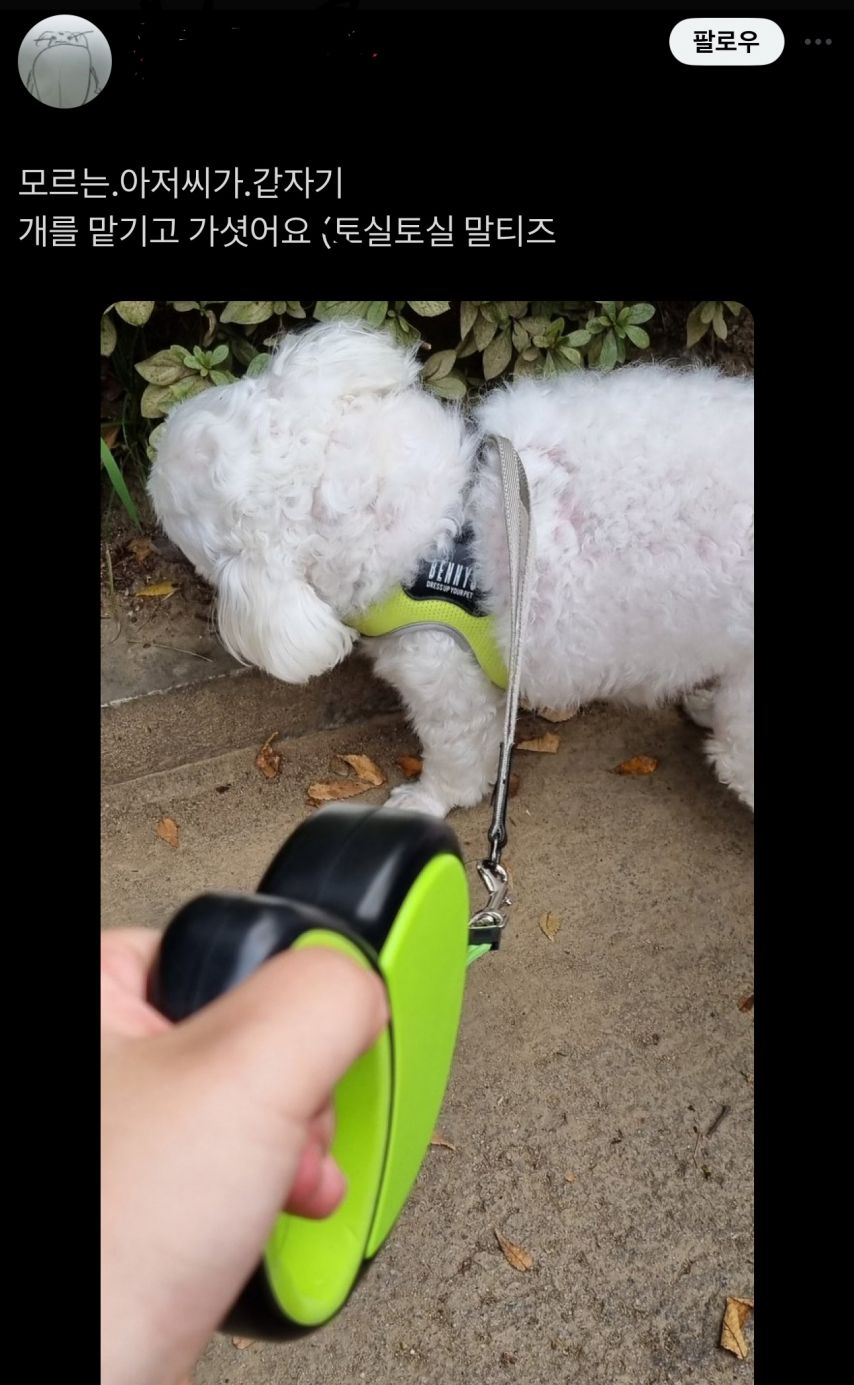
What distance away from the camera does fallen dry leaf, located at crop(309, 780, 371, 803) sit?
223 cm

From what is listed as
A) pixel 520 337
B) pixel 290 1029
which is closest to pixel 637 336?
pixel 520 337

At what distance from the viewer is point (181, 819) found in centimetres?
222

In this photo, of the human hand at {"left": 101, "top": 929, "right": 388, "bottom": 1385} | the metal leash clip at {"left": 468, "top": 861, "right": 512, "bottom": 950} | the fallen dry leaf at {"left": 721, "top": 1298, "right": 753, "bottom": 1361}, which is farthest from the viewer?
the fallen dry leaf at {"left": 721, "top": 1298, "right": 753, "bottom": 1361}

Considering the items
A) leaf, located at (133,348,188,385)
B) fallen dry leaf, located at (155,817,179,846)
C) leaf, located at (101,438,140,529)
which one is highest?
leaf, located at (133,348,188,385)

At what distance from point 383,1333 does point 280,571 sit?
1.46 m

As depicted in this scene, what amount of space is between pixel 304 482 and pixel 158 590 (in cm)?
78

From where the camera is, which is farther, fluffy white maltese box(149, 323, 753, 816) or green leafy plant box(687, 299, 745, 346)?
green leafy plant box(687, 299, 745, 346)

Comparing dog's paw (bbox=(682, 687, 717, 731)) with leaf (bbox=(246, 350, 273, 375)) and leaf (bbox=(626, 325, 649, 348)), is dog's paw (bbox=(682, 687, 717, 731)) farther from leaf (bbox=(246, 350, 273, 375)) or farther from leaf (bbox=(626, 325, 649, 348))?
leaf (bbox=(246, 350, 273, 375))

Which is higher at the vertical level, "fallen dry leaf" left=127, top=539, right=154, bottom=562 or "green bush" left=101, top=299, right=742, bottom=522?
"green bush" left=101, top=299, right=742, bottom=522

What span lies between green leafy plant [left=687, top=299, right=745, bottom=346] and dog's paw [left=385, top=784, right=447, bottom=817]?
49.2 inches

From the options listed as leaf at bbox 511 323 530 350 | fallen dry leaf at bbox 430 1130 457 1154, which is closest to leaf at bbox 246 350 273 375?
leaf at bbox 511 323 530 350

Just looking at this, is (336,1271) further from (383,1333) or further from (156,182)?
(156,182)

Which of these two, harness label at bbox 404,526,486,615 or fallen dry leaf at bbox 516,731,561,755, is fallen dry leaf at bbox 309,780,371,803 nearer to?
fallen dry leaf at bbox 516,731,561,755
